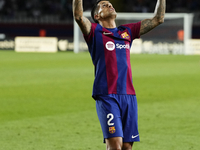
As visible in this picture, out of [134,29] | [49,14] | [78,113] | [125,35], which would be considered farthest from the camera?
[49,14]

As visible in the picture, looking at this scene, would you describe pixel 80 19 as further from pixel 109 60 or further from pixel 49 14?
pixel 49 14

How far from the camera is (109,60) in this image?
373 cm

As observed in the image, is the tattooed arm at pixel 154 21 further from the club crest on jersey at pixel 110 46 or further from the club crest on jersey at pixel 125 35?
the club crest on jersey at pixel 110 46

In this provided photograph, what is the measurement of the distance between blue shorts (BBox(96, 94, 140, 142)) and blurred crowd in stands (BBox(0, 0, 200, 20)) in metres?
30.9

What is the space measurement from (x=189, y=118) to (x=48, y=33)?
2715 cm

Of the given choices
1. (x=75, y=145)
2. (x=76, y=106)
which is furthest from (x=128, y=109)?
(x=76, y=106)

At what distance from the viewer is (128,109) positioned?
Result: 3693mm

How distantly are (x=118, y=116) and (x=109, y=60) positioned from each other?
487 mm

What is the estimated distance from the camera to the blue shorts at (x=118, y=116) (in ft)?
11.8

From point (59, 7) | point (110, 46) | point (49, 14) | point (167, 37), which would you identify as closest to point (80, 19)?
point (110, 46)

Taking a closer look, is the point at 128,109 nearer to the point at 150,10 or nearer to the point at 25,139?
the point at 25,139

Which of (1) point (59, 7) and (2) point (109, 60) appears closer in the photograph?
(2) point (109, 60)

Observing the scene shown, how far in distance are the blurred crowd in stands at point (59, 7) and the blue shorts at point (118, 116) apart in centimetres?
3086

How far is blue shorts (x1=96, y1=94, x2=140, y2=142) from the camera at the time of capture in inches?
142
